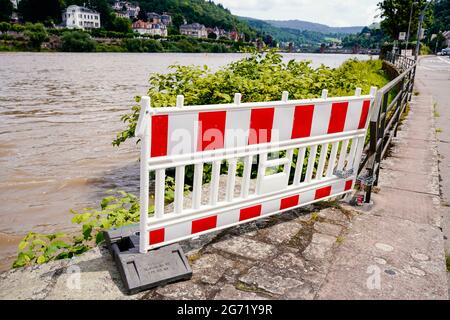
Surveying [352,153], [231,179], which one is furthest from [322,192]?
[231,179]

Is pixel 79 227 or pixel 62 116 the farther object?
pixel 62 116

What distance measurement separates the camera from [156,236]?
2.73 meters

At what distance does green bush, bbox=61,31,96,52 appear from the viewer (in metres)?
70.3

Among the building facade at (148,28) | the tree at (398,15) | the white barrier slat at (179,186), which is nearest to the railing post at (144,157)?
the white barrier slat at (179,186)

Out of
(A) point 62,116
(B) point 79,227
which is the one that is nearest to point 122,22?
(A) point 62,116

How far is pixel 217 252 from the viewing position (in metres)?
3.00

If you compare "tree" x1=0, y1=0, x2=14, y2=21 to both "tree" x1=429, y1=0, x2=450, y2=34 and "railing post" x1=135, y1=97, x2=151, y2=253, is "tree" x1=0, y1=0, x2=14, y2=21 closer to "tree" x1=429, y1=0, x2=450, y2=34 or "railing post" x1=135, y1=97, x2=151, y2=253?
"railing post" x1=135, y1=97, x2=151, y2=253

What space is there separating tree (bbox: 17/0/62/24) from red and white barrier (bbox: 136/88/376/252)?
123965mm

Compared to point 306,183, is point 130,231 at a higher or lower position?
lower

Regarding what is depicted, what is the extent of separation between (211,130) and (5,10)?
4815 inches

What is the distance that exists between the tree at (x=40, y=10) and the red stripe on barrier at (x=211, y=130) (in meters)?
124

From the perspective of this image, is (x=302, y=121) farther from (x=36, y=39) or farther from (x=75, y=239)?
(x=36, y=39)
